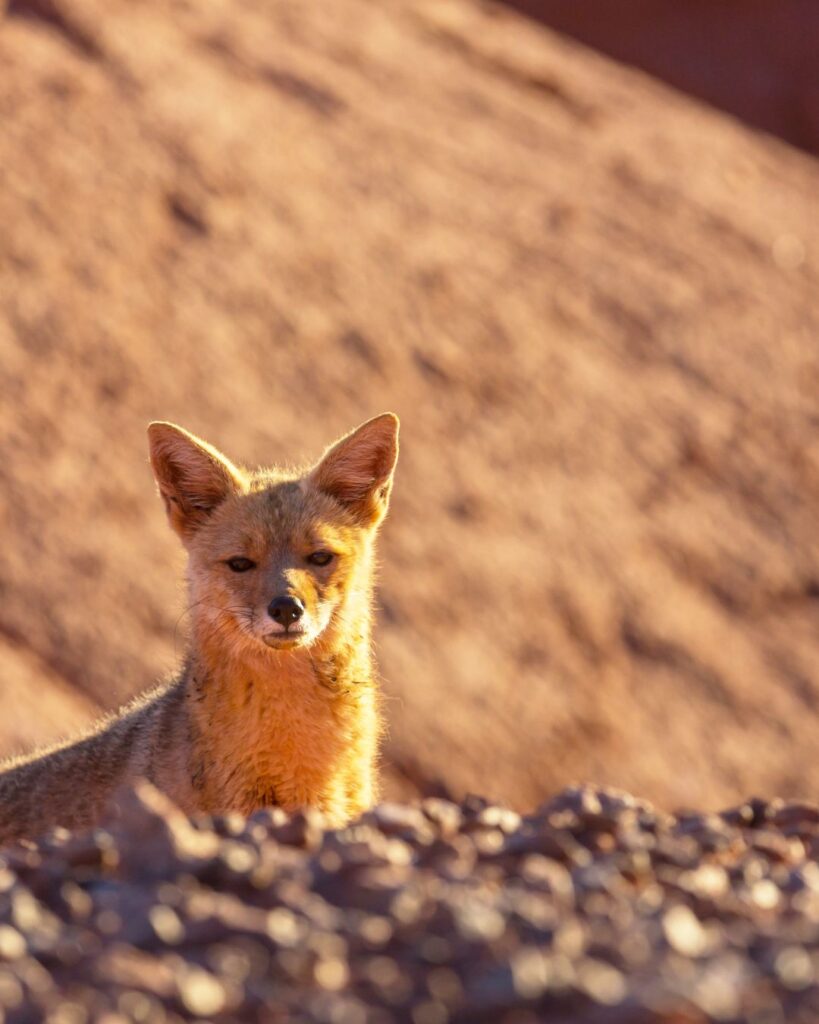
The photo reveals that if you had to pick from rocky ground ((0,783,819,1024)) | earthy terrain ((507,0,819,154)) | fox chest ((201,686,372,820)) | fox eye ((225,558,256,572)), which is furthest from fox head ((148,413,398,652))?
earthy terrain ((507,0,819,154))

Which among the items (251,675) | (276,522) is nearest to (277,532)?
(276,522)

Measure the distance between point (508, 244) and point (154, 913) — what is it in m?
18.0

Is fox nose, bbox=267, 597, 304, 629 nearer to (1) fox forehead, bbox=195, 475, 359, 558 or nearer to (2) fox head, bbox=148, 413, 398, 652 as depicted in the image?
(2) fox head, bbox=148, 413, 398, 652

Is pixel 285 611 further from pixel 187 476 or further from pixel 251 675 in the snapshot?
pixel 187 476

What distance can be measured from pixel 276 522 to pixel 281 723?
97 cm

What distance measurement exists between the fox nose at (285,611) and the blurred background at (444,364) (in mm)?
6915

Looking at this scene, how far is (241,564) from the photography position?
24.5 ft

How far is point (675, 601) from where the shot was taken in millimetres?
18797

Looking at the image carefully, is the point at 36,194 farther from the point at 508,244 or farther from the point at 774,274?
the point at 774,274

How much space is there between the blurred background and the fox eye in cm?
644

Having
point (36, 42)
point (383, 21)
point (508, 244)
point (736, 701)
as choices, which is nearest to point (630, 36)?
point (383, 21)

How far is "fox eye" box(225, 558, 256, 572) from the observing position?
7.46m

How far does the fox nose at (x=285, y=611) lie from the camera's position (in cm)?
696

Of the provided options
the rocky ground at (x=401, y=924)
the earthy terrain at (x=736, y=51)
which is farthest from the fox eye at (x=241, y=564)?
the earthy terrain at (x=736, y=51)
